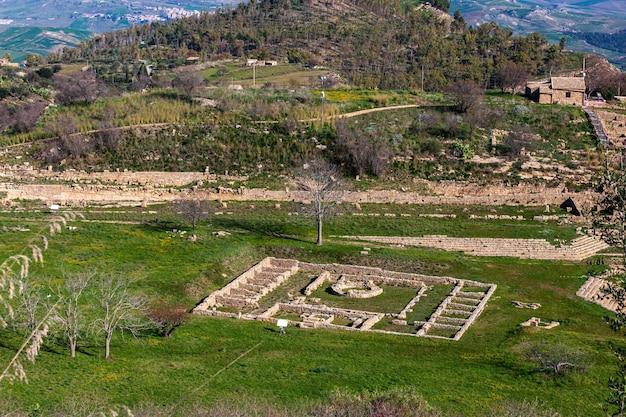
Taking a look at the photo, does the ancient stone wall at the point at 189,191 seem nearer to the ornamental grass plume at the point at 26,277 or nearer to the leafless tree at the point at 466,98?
the leafless tree at the point at 466,98

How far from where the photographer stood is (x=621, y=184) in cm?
2069

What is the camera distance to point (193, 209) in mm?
50656

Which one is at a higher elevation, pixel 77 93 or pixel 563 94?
pixel 77 93

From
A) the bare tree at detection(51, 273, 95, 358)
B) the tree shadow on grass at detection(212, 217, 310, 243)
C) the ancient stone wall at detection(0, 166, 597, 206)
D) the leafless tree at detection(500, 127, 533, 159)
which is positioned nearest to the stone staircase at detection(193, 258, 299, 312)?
the tree shadow on grass at detection(212, 217, 310, 243)

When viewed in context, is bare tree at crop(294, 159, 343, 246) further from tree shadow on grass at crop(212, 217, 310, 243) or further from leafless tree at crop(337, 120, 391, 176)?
tree shadow on grass at crop(212, 217, 310, 243)

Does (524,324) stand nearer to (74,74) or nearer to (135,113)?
(135,113)

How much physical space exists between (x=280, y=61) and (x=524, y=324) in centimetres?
8440

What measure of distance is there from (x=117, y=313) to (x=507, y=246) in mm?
27588

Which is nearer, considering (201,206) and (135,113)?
(201,206)

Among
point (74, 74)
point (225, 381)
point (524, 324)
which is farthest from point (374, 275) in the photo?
point (74, 74)

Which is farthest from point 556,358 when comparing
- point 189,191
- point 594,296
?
point 189,191

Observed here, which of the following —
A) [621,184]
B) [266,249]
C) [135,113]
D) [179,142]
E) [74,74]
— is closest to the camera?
[621,184]

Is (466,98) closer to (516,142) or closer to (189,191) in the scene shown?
(516,142)

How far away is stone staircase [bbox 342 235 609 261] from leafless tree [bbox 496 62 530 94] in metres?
38.4
